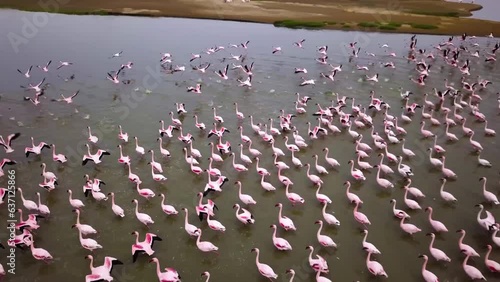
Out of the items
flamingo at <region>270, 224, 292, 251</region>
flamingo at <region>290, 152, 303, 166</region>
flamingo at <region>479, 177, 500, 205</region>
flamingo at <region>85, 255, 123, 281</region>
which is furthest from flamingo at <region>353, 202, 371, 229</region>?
flamingo at <region>85, 255, 123, 281</region>

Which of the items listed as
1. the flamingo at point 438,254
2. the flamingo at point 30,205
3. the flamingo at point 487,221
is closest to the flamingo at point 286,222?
the flamingo at point 438,254

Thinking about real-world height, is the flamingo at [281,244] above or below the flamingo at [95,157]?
below

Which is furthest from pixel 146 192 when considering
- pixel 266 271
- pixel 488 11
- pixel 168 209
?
pixel 488 11

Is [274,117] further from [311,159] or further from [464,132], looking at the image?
[464,132]

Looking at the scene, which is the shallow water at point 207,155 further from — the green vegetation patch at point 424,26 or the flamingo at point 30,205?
the green vegetation patch at point 424,26

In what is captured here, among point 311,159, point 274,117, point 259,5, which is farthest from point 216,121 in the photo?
point 259,5

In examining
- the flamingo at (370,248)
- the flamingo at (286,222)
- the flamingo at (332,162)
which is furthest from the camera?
the flamingo at (332,162)
